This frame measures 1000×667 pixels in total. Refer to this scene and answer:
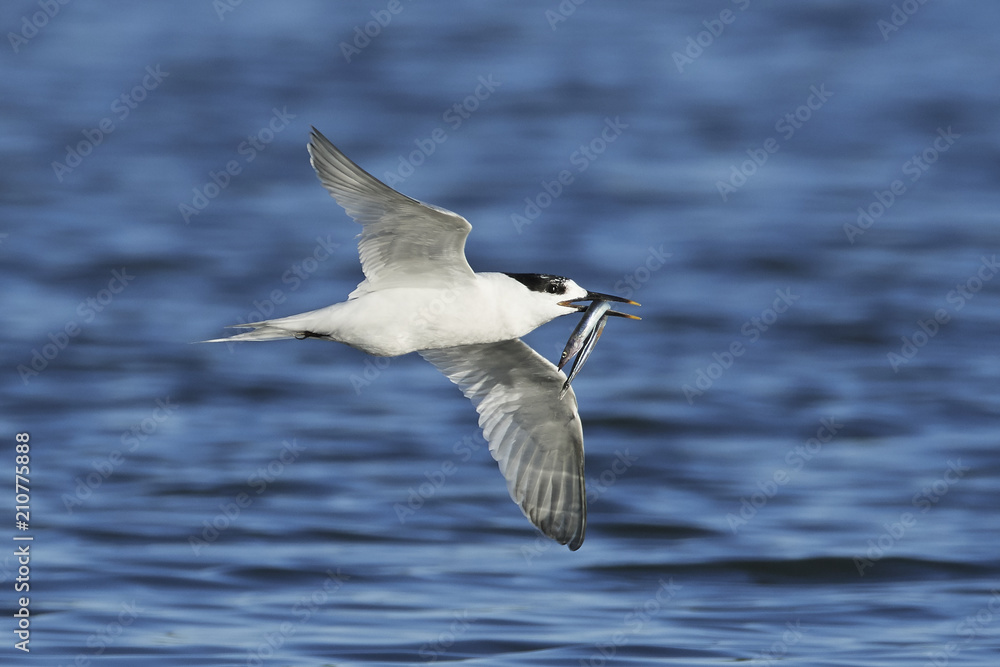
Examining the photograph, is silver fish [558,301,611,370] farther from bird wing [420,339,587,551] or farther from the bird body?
bird wing [420,339,587,551]

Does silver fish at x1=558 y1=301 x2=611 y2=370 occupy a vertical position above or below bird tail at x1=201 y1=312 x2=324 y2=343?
below

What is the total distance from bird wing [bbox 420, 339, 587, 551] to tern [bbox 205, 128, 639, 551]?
0.03 feet

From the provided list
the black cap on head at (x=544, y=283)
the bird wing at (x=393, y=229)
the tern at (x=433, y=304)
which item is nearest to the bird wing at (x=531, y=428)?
the tern at (x=433, y=304)

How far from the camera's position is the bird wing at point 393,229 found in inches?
299

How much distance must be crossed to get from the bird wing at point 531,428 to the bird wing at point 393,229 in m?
1.22

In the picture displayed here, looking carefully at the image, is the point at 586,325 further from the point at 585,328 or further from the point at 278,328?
the point at 278,328

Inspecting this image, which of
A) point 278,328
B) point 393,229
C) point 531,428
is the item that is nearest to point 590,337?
point 531,428

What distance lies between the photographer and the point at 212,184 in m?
28.1

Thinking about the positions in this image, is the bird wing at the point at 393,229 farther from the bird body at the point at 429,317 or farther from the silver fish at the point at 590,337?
the silver fish at the point at 590,337

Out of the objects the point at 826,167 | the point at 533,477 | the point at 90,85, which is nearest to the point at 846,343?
the point at 826,167

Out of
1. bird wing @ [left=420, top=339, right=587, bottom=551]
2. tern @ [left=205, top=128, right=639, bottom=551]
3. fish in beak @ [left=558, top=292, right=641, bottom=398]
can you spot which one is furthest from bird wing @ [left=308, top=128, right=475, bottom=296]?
bird wing @ [left=420, top=339, right=587, bottom=551]

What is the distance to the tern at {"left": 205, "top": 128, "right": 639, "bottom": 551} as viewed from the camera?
773 centimetres

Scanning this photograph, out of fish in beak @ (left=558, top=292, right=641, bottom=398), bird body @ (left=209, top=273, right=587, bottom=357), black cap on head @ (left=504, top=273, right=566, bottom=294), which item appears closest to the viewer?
bird body @ (left=209, top=273, right=587, bottom=357)

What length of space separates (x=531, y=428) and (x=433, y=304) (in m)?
1.75
